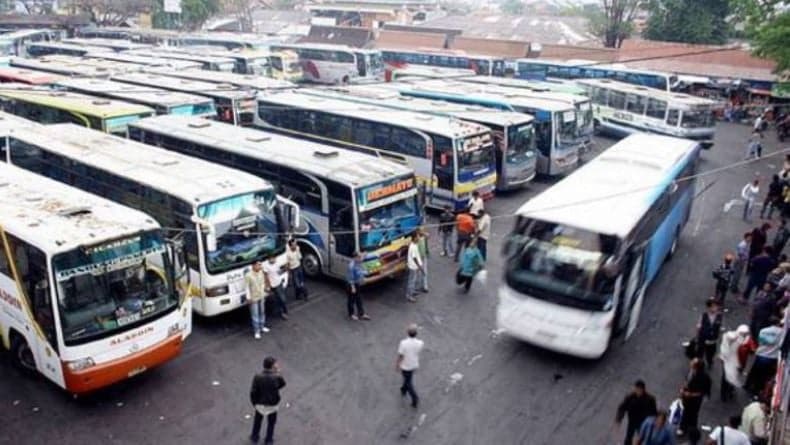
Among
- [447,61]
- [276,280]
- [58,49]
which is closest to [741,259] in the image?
[276,280]

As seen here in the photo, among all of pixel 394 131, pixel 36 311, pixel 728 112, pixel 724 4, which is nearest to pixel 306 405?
pixel 36 311

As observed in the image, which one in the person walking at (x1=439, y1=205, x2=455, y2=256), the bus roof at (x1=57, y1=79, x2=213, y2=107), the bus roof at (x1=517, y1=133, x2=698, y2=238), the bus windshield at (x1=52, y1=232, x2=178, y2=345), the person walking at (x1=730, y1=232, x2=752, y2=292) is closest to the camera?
the bus windshield at (x1=52, y1=232, x2=178, y2=345)

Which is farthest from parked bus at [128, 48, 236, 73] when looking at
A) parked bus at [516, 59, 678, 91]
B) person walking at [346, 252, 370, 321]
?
person walking at [346, 252, 370, 321]

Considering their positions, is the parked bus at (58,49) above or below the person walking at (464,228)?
above

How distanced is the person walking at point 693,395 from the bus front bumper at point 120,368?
23.4 ft

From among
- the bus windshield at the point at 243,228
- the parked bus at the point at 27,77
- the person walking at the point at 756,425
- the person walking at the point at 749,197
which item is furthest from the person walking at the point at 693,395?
the parked bus at the point at 27,77

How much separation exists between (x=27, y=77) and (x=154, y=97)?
9.41 meters

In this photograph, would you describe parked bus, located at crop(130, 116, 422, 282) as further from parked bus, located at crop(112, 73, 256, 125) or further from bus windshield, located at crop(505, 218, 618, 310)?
parked bus, located at crop(112, 73, 256, 125)

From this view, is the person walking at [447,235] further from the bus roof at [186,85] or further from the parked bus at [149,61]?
the parked bus at [149,61]

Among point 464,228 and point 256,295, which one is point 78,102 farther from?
point 464,228

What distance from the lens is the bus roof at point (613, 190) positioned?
34.1 feet

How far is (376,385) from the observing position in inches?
396

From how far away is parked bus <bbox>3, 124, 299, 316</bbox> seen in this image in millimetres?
11055

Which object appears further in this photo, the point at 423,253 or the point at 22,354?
the point at 423,253
